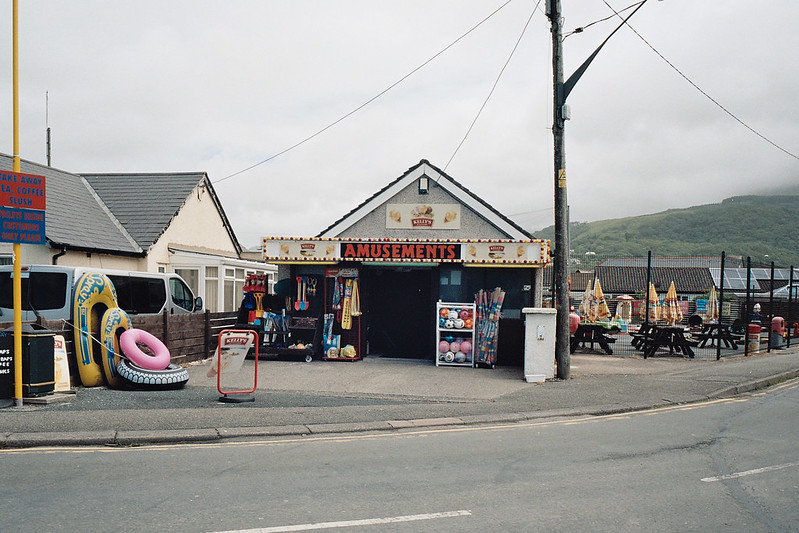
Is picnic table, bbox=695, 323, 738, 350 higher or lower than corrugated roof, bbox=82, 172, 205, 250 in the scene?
lower

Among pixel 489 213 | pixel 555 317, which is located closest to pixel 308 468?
pixel 555 317

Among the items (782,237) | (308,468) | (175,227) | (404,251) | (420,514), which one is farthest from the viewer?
(782,237)

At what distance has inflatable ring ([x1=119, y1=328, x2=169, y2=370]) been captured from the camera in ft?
39.8

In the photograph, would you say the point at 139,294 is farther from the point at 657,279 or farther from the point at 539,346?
the point at 657,279

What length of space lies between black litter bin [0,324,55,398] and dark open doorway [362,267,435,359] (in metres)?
9.15

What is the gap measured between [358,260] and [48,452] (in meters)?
10.1

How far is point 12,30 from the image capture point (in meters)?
9.55

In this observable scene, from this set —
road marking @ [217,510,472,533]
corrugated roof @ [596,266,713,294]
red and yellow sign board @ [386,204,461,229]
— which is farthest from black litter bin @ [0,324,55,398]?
corrugated roof @ [596,266,713,294]

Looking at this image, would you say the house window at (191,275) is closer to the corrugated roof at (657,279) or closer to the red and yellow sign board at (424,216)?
the red and yellow sign board at (424,216)

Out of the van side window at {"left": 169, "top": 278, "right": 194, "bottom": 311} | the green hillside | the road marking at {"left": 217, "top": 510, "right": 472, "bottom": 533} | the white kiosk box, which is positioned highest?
the green hillside

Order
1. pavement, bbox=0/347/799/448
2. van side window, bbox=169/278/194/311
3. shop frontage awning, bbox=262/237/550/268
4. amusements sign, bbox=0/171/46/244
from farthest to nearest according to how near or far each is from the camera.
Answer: van side window, bbox=169/278/194/311
shop frontage awning, bbox=262/237/550/268
amusements sign, bbox=0/171/46/244
pavement, bbox=0/347/799/448

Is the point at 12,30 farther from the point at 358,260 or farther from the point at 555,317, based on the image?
the point at 555,317

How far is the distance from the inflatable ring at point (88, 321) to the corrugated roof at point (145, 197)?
35.3 feet

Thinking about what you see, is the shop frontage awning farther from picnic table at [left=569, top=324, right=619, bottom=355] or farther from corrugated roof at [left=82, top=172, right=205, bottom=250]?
corrugated roof at [left=82, top=172, right=205, bottom=250]
